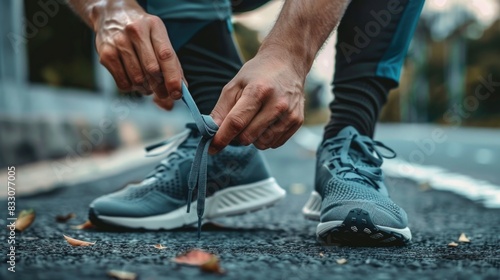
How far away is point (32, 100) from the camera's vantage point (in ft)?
18.9

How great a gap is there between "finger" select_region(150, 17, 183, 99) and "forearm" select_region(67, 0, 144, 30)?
0.08 meters

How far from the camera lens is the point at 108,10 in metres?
1.49

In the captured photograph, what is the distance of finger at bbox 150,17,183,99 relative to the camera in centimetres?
137

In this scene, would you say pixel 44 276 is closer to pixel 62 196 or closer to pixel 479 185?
pixel 62 196

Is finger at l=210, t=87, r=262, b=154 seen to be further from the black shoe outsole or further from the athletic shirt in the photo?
the athletic shirt

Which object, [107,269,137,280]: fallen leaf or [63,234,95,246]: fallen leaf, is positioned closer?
[107,269,137,280]: fallen leaf

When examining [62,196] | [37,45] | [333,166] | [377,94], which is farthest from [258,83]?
[37,45]

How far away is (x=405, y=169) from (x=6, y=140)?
2.66 m

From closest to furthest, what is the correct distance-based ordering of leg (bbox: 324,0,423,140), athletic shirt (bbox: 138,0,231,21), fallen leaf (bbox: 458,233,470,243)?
fallen leaf (bbox: 458,233,470,243) → leg (bbox: 324,0,423,140) → athletic shirt (bbox: 138,0,231,21)

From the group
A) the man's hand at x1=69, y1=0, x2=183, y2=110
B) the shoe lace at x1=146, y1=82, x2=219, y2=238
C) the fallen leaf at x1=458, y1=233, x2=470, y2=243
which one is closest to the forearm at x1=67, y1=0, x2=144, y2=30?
the man's hand at x1=69, y1=0, x2=183, y2=110

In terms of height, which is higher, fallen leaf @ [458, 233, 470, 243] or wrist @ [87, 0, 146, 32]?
wrist @ [87, 0, 146, 32]

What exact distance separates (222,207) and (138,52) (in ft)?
1.96

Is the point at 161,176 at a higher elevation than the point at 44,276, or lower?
higher

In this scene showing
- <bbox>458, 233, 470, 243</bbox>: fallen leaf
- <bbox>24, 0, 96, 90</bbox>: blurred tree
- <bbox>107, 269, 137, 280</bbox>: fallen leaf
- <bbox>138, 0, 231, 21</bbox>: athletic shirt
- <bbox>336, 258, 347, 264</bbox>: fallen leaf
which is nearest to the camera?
<bbox>107, 269, 137, 280</bbox>: fallen leaf
